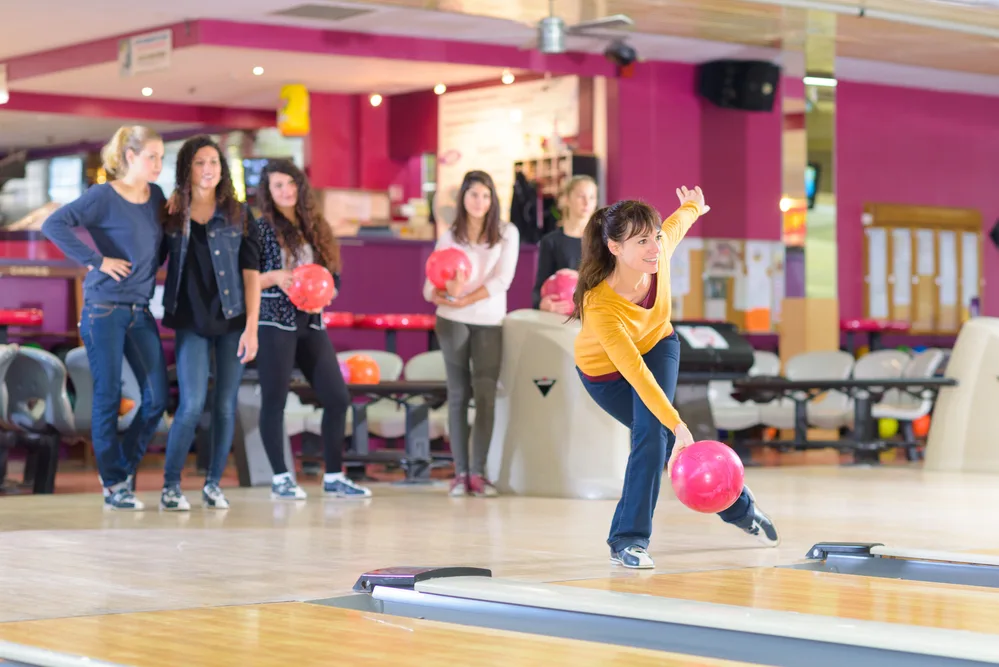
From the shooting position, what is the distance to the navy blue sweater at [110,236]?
19.3 feet

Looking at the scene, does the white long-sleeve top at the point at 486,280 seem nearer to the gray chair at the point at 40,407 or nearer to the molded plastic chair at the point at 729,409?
the gray chair at the point at 40,407

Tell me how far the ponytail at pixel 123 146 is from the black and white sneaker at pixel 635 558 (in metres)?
2.62

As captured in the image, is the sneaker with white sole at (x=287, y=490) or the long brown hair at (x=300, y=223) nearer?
the long brown hair at (x=300, y=223)

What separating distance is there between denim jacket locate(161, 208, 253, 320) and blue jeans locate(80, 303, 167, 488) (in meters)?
0.17

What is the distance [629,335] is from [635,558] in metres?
0.60

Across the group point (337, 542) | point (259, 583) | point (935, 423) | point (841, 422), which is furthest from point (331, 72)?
point (259, 583)

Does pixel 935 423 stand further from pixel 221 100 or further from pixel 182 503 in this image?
pixel 221 100

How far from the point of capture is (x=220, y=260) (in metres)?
6.07

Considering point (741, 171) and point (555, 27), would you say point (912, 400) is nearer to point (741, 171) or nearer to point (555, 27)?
point (555, 27)

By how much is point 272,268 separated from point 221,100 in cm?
954

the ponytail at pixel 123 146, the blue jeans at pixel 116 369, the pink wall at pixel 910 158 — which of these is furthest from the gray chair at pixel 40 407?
the pink wall at pixel 910 158

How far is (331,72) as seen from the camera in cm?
1355

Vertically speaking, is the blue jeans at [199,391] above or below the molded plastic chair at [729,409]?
above

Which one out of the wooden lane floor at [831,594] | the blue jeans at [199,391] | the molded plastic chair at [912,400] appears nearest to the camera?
the wooden lane floor at [831,594]
